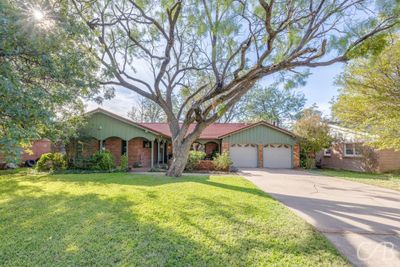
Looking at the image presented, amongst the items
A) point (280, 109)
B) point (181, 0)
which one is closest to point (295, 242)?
point (181, 0)

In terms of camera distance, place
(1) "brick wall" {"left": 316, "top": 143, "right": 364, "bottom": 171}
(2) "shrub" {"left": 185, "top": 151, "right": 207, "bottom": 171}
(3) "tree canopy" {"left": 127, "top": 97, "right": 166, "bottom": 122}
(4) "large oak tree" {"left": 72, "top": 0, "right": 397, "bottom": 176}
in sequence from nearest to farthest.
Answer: (4) "large oak tree" {"left": 72, "top": 0, "right": 397, "bottom": 176}, (2) "shrub" {"left": 185, "top": 151, "right": 207, "bottom": 171}, (1) "brick wall" {"left": 316, "top": 143, "right": 364, "bottom": 171}, (3) "tree canopy" {"left": 127, "top": 97, "right": 166, "bottom": 122}

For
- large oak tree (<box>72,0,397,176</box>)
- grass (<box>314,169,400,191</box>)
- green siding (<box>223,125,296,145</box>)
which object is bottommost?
grass (<box>314,169,400,191</box>)

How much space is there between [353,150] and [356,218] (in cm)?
1613

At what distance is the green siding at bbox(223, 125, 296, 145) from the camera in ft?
64.0

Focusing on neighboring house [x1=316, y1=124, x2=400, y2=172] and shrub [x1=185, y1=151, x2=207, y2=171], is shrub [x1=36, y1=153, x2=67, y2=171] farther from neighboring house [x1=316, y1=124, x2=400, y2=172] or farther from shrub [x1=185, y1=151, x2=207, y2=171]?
neighboring house [x1=316, y1=124, x2=400, y2=172]

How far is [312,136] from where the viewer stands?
19.0m

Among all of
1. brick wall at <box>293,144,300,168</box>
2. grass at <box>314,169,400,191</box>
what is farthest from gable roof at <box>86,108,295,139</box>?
grass at <box>314,169,400,191</box>

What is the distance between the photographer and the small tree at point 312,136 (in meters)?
18.8

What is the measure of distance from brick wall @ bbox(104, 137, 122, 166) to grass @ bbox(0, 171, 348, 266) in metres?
10.5

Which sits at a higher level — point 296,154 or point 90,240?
point 296,154

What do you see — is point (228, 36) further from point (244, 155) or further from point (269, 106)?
point (269, 106)

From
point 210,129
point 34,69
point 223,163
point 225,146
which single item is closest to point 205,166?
point 223,163

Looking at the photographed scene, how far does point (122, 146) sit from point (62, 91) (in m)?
11.9

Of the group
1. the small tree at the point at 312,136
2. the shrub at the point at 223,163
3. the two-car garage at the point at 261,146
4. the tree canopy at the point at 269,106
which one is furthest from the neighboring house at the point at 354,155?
the tree canopy at the point at 269,106
